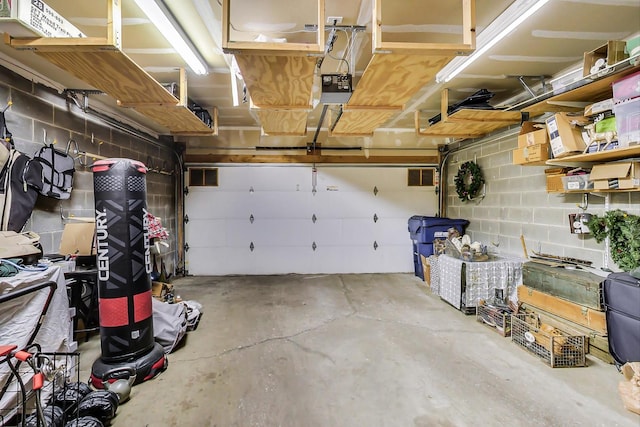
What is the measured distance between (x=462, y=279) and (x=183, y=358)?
3.13 m

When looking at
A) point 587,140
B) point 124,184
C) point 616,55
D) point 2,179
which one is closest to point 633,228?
point 587,140

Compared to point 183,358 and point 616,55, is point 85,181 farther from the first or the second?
point 616,55

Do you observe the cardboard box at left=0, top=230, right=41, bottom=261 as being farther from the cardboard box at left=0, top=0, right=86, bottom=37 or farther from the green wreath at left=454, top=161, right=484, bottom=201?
the green wreath at left=454, top=161, right=484, bottom=201

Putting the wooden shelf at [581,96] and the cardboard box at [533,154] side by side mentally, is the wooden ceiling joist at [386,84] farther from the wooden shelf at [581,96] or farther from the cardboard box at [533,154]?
the cardboard box at [533,154]

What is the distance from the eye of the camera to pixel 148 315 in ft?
7.66

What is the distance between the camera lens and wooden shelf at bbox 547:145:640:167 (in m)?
2.17

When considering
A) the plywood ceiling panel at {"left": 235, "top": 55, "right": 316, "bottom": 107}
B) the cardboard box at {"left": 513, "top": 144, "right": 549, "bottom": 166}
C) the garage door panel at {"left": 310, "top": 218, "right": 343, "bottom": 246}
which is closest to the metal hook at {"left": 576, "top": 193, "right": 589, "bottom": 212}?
the cardboard box at {"left": 513, "top": 144, "right": 549, "bottom": 166}

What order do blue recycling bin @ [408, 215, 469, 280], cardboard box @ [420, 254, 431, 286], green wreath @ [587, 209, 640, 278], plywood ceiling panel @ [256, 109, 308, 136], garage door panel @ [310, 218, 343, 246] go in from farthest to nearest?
garage door panel @ [310, 218, 343, 246] → blue recycling bin @ [408, 215, 469, 280] → cardboard box @ [420, 254, 431, 286] → plywood ceiling panel @ [256, 109, 308, 136] → green wreath @ [587, 209, 640, 278]

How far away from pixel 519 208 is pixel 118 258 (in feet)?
14.3

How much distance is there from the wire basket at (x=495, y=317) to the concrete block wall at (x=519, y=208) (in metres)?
0.91

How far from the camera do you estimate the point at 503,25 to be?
6.93 ft

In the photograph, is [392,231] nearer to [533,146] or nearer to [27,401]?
[533,146]

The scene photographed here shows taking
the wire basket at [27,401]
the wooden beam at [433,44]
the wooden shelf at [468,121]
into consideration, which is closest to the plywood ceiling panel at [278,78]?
the wooden beam at [433,44]

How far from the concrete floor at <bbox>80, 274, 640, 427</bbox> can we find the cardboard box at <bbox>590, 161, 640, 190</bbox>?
1.48 metres
